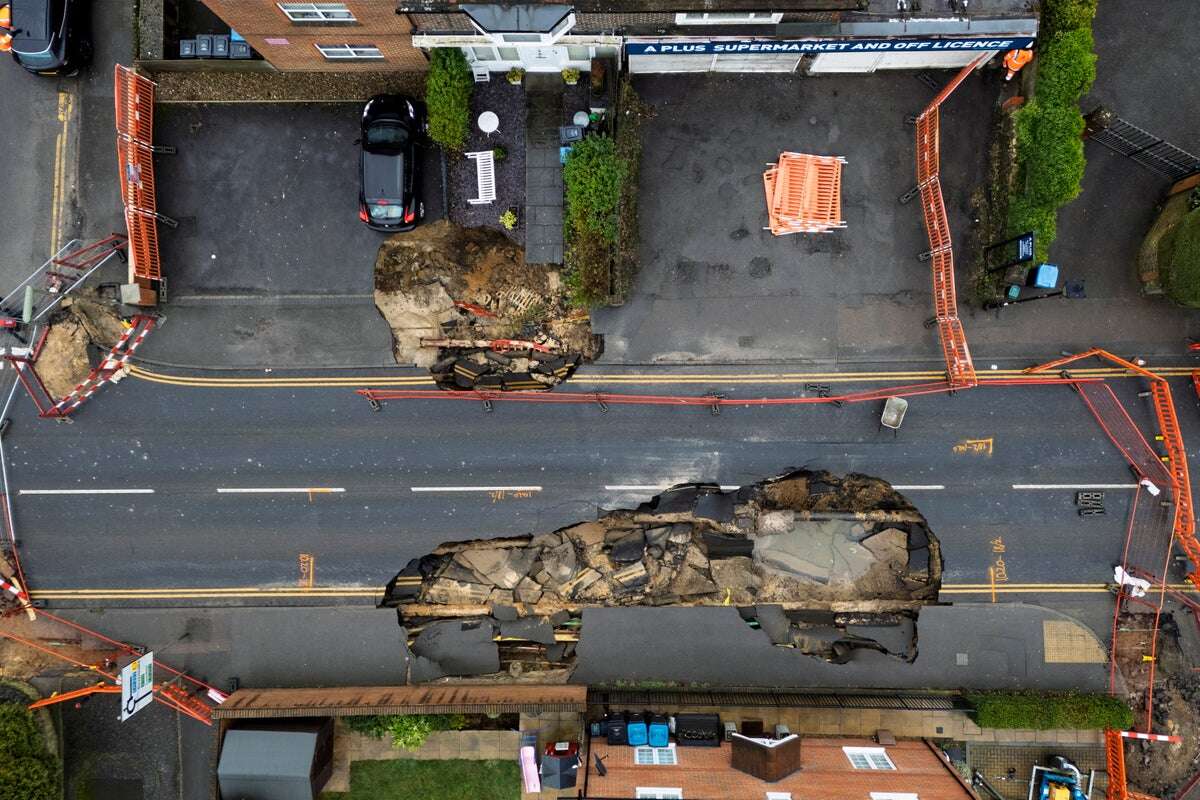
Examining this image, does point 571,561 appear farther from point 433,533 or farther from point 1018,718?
point 1018,718

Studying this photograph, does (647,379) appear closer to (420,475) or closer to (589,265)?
(589,265)

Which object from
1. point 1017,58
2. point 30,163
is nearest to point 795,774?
point 1017,58

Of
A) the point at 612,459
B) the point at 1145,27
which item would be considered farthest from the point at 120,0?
the point at 1145,27

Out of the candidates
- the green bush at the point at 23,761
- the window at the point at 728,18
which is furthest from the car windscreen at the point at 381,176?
the green bush at the point at 23,761

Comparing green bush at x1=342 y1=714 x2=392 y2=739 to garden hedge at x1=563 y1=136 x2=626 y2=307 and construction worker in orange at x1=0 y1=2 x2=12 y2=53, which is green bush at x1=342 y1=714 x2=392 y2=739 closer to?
garden hedge at x1=563 y1=136 x2=626 y2=307

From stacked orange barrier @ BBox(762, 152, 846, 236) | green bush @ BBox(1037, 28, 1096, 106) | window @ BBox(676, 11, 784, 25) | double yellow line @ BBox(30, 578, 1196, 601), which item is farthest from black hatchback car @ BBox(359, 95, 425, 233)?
green bush @ BBox(1037, 28, 1096, 106)

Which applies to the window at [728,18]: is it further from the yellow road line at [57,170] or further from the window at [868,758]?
the window at [868,758]
